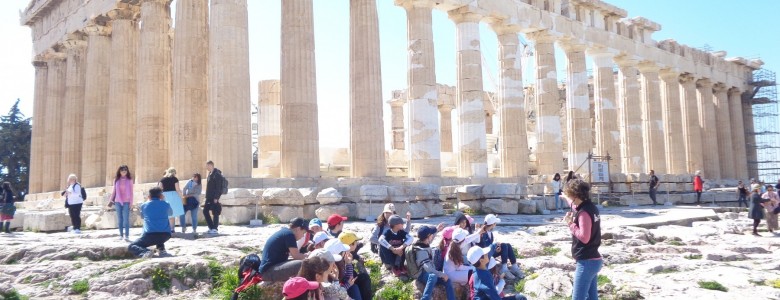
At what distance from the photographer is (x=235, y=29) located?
21.7 metres

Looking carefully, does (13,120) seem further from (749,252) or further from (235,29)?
(749,252)

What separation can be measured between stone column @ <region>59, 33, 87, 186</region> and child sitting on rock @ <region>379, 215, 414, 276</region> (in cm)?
2591

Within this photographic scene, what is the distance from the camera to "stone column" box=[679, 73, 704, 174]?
42.1 m

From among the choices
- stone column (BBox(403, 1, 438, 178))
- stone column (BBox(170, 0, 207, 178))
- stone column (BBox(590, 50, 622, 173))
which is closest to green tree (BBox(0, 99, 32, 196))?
stone column (BBox(170, 0, 207, 178))

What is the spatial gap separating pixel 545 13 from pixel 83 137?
23151 mm

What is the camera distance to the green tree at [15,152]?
4481 centimetres

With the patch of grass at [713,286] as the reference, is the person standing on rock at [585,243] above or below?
above

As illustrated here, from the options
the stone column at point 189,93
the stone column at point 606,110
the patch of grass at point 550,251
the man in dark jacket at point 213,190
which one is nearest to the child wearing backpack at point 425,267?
the patch of grass at point 550,251

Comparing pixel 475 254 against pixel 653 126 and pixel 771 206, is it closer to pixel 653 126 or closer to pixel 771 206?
pixel 771 206

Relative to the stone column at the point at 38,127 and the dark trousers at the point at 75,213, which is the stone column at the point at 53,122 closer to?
the stone column at the point at 38,127

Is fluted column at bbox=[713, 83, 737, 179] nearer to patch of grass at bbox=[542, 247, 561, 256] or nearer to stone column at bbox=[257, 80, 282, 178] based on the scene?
stone column at bbox=[257, 80, 282, 178]

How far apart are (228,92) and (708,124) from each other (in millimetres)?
35036

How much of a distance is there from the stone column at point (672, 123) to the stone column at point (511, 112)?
14.2m

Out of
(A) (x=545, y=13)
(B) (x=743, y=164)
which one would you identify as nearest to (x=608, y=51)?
(A) (x=545, y=13)
